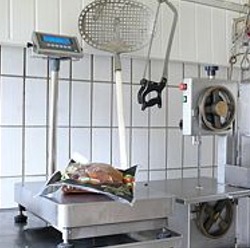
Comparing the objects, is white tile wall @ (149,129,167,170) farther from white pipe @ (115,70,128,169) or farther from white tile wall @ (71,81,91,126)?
white pipe @ (115,70,128,169)

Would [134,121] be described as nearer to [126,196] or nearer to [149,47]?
[149,47]

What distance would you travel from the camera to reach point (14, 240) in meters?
1.04

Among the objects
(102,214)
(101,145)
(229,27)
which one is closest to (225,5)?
(229,27)

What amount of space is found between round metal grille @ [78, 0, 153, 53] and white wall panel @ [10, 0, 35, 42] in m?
0.19

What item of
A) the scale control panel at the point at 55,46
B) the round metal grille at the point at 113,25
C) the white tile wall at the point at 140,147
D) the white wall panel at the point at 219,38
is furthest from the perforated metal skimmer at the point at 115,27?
the white wall panel at the point at 219,38

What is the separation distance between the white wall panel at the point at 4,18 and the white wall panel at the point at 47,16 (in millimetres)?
102

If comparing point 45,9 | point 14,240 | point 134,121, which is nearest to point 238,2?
point 134,121

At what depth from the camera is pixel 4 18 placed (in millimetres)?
1387

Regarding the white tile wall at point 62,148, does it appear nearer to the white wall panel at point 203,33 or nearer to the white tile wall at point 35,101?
the white tile wall at point 35,101

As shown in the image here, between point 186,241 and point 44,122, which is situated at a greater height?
point 44,122

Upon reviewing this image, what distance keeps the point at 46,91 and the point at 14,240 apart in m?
0.62

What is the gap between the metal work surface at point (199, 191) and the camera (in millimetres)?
1253

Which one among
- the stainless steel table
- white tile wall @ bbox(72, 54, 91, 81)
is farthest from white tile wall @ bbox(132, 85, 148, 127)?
the stainless steel table

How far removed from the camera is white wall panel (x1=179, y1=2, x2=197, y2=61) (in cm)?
180
